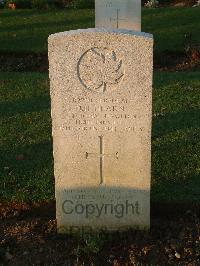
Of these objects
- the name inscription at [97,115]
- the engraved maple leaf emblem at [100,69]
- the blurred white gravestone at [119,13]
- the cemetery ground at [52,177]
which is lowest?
the cemetery ground at [52,177]

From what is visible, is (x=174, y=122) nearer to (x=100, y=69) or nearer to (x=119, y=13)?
(x=119, y=13)

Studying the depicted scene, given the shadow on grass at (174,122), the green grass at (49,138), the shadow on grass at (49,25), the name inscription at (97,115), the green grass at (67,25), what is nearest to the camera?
the name inscription at (97,115)

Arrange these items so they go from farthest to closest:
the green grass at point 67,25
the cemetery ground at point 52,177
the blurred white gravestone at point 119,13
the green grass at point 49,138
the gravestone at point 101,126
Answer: the green grass at point 67,25 < the blurred white gravestone at point 119,13 < the green grass at point 49,138 < the cemetery ground at point 52,177 < the gravestone at point 101,126

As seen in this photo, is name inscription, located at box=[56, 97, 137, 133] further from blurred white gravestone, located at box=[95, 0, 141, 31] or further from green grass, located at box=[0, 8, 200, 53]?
green grass, located at box=[0, 8, 200, 53]

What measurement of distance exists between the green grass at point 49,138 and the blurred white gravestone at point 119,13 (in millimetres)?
1118

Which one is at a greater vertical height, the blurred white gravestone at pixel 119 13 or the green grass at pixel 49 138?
the blurred white gravestone at pixel 119 13

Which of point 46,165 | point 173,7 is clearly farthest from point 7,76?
point 173,7

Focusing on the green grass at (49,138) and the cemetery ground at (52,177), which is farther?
the green grass at (49,138)

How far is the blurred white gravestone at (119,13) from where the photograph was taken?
1000cm

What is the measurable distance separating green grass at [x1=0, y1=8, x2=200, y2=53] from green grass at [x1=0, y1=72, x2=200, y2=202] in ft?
8.22

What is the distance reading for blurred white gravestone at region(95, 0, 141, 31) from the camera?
394 inches

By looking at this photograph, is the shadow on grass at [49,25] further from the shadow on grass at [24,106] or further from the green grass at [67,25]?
the shadow on grass at [24,106]

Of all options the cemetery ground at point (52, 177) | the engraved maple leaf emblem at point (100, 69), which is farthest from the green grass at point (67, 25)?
the engraved maple leaf emblem at point (100, 69)

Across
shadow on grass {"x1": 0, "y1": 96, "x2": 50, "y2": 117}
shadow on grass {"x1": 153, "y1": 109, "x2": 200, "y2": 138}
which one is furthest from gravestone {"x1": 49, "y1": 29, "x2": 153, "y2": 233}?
shadow on grass {"x1": 0, "y1": 96, "x2": 50, "y2": 117}
